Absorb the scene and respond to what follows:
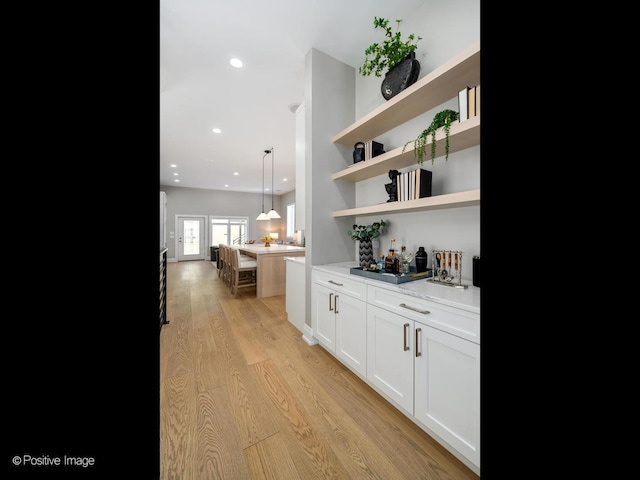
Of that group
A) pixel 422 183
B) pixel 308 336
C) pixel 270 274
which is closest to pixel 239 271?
pixel 270 274

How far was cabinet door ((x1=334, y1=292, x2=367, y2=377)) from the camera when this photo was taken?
1.65 m

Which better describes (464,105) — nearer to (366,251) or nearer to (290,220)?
(366,251)

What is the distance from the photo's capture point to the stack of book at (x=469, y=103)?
1.33 metres

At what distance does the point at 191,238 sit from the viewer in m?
9.15

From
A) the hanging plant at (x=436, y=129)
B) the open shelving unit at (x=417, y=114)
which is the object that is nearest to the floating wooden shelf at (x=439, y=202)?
the open shelving unit at (x=417, y=114)

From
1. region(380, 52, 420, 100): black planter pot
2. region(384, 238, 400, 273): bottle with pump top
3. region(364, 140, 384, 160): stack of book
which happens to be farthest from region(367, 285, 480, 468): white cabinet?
region(380, 52, 420, 100): black planter pot

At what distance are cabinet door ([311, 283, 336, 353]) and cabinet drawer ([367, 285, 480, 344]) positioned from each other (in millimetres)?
508

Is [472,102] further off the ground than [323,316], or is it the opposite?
[472,102]

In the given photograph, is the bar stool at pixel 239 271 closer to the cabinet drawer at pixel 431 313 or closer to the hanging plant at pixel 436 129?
the cabinet drawer at pixel 431 313

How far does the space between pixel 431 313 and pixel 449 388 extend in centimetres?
34
